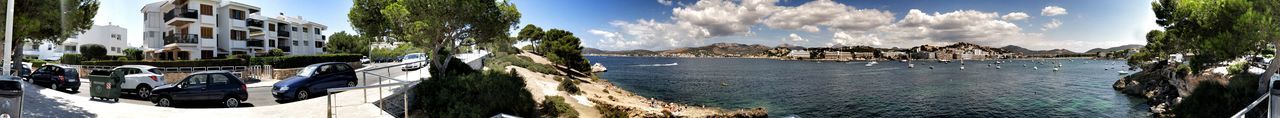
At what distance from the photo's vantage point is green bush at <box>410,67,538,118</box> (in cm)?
1022

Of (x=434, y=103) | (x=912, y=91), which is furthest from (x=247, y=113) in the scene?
(x=912, y=91)

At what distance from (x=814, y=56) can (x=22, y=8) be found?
156 meters

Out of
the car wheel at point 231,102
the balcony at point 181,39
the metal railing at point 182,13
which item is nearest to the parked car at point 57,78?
the car wheel at point 231,102

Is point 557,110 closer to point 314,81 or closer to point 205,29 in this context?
point 314,81

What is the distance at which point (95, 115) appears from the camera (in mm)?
9094

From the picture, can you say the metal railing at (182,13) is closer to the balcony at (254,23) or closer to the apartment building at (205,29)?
the apartment building at (205,29)

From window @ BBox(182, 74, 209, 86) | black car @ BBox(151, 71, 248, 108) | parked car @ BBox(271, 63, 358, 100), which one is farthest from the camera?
parked car @ BBox(271, 63, 358, 100)

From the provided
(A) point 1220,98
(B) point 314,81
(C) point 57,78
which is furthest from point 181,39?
(A) point 1220,98

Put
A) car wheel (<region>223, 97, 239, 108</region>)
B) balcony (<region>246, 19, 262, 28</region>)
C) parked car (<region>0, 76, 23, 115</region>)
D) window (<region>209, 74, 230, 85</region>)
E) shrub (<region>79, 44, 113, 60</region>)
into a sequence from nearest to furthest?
parked car (<region>0, 76, 23, 115</region>) < window (<region>209, 74, 230, 85</region>) < car wheel (<region>223, 97, 239, 108</region>) < shrub (<region>79, 44, 113, 60</region>) < balcony (<region>246, 19, 262, 28</region>)

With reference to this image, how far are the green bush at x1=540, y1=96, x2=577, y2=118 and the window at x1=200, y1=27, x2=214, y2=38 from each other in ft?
41.9

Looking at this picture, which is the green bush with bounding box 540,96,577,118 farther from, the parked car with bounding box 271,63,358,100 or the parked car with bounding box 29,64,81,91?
the parked car with bounding box 29,64,81,91

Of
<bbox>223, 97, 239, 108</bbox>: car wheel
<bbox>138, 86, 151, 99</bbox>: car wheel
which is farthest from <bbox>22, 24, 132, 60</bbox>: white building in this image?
<bbox>223, 97, 239, 108</bbox>: car wheel

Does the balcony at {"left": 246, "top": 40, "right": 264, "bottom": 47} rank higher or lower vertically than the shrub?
higher

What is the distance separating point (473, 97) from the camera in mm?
10477
